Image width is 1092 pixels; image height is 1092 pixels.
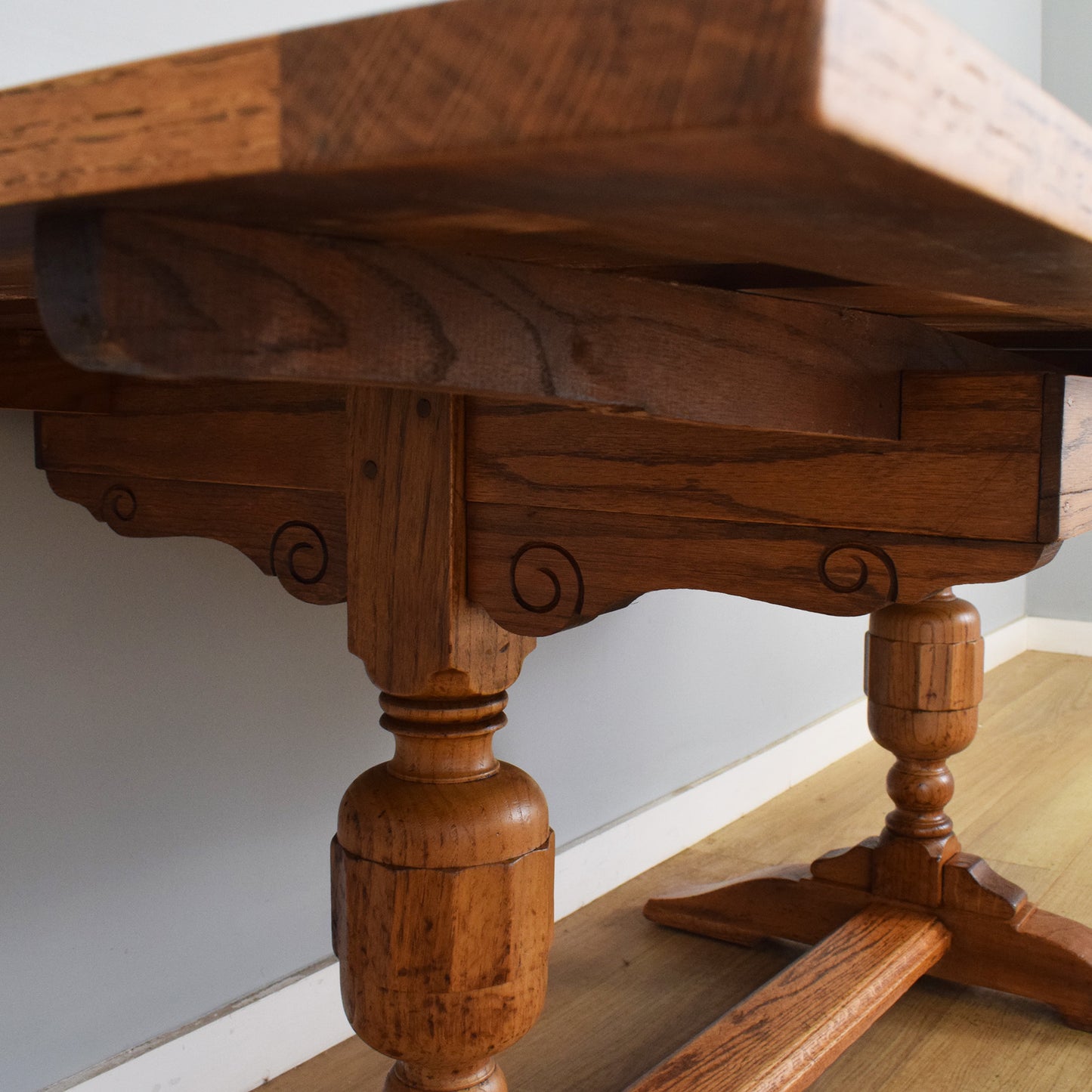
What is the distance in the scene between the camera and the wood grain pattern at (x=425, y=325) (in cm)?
42

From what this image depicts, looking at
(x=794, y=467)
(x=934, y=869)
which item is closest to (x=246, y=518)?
(x=794, y=467)

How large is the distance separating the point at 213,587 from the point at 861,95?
3.61 ft

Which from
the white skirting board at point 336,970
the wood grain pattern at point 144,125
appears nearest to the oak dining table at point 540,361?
the wood grain pattern at point 144,125

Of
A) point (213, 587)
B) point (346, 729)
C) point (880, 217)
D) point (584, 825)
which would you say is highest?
point (880, 217)

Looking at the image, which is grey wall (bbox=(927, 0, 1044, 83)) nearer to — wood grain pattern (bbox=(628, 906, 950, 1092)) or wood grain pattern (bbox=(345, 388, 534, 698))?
wood grain pattern (bbox=(628, 906, 950, 1092))

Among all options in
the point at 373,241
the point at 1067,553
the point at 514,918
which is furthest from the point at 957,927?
the point at 1067,553

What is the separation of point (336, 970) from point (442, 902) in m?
0.76

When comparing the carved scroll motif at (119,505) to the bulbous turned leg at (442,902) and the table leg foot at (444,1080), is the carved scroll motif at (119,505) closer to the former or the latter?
the bulbous turned leg at (442,902)

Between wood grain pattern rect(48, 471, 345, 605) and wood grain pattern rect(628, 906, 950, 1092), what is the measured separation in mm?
601

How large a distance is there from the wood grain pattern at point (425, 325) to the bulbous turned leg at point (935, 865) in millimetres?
941

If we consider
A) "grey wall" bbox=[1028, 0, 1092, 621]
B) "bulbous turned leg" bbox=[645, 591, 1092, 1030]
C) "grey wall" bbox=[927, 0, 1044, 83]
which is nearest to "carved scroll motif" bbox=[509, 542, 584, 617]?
"bulbous turned leg" bbox=[645, 591, 1092, 1030]

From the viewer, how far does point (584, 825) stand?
189cm

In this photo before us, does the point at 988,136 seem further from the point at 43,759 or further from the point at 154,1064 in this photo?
the point at 154,1064

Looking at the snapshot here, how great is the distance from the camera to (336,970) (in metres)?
1.46
